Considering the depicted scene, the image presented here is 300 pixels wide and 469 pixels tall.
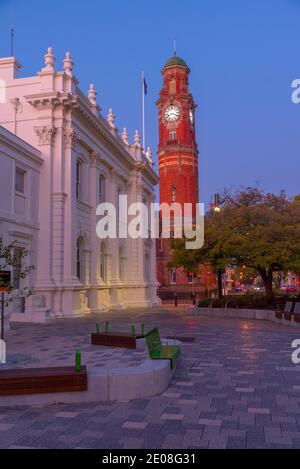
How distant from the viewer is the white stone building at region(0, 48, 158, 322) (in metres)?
22.1

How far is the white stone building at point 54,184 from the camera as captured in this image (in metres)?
22.1

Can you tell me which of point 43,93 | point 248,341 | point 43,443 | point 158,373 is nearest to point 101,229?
point 43,93

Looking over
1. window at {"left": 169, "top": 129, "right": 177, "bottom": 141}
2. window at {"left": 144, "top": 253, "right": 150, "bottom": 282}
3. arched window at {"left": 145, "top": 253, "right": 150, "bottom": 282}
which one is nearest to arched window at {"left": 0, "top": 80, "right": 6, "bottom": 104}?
arched window at {"left": 145, "top": 253, "right": 150, "bottom": 282}

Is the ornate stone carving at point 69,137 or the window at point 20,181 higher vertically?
the ornate stone carving at point 69,137

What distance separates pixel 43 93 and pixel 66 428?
21690 mm

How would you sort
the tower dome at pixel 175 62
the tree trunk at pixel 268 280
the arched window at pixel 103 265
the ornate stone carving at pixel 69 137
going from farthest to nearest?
the tower dome at pixel 175 62 → the arched window at pixel 103 265 → the tree trunk at pixel 268 280 → the ornate stone carving at pixel 69 137

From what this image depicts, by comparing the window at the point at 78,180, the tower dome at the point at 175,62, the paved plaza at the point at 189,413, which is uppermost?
the tower dome at the point at 175,62

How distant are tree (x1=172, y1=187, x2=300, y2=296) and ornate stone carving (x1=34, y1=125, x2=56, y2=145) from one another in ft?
31.5

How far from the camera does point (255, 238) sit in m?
23.4

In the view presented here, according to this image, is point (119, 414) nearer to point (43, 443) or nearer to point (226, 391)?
point (43, 443)

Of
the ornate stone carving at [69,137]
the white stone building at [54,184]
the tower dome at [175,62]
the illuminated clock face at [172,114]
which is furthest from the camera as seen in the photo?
the tower dome at [175,62]

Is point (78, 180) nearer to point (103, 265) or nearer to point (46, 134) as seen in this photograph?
point (46, 134)

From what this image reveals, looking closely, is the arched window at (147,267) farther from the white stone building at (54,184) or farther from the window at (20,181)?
the window at (20,181)

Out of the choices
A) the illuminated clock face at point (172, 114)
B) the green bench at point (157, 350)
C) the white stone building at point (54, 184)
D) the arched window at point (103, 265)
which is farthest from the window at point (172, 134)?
the green bench at point (157, 350)
